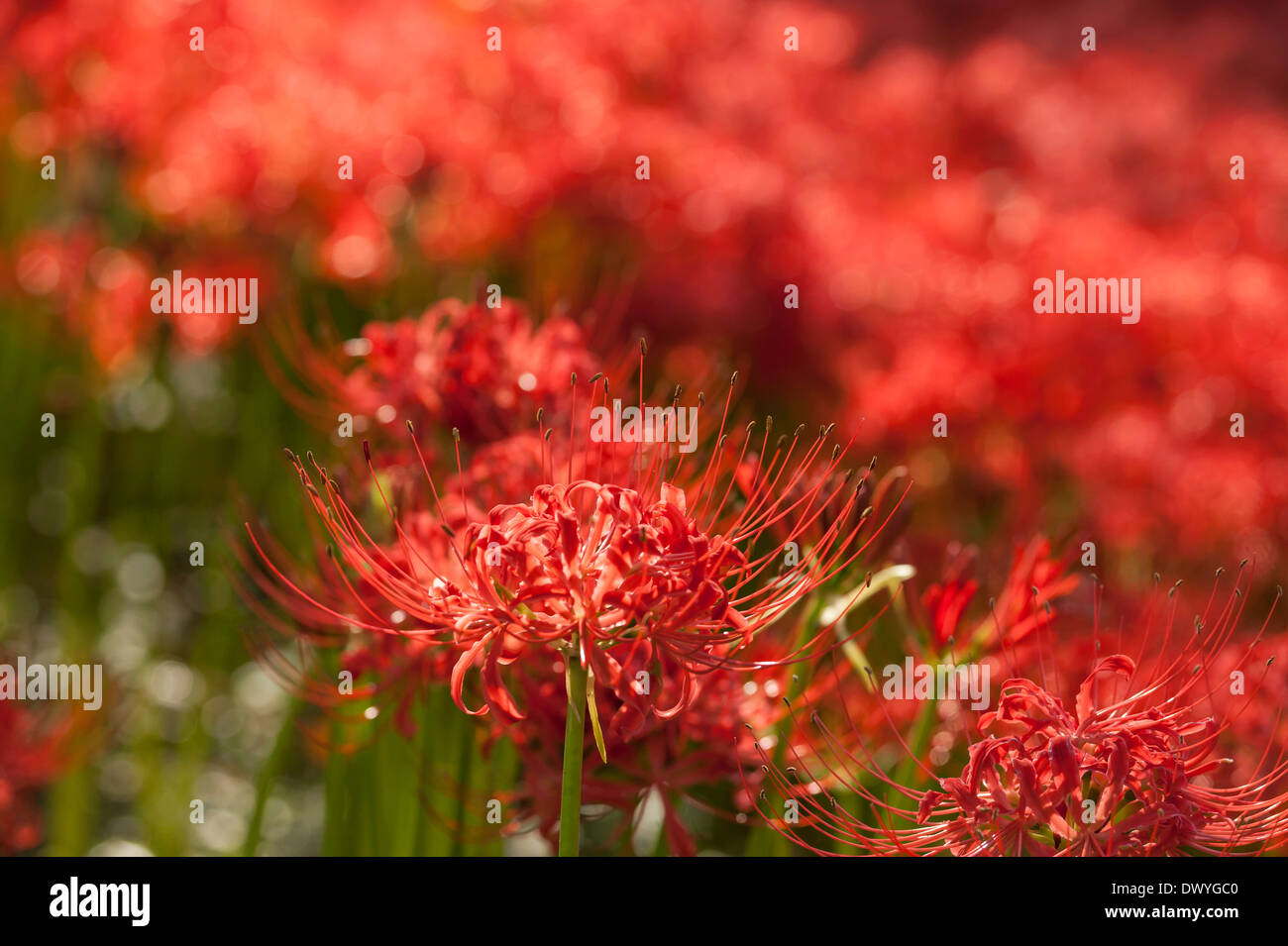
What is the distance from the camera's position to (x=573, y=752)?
89 cm

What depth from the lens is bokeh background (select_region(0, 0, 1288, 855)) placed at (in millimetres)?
2477

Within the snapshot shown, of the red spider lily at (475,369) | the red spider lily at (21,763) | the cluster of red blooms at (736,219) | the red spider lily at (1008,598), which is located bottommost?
the red spider lily at (21,763)

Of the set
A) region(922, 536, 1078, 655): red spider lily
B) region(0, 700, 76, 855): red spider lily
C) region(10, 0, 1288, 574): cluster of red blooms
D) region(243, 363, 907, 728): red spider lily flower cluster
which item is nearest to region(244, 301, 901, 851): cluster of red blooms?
region(243, 363, 907, 728): red spider lily flower cluster

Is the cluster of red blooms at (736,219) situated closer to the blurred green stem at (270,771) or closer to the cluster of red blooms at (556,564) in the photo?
the cluster of red blooms at (556,564)

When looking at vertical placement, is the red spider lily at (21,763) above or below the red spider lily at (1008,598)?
below

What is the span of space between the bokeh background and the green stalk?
1.02m

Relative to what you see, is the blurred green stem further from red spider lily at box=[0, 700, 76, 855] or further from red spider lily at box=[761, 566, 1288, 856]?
red spider lily at box=[761, 566, 1288, 856]

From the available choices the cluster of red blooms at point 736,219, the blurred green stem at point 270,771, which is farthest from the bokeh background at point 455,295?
the blurred green stem at point 270,771

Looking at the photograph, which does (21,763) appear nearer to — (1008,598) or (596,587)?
(596,587)

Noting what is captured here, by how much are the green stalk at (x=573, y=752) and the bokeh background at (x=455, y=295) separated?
40.2 inches

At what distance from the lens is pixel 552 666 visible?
1.07 meters

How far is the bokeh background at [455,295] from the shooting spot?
2.48 meters

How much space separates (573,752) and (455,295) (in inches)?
91.1
